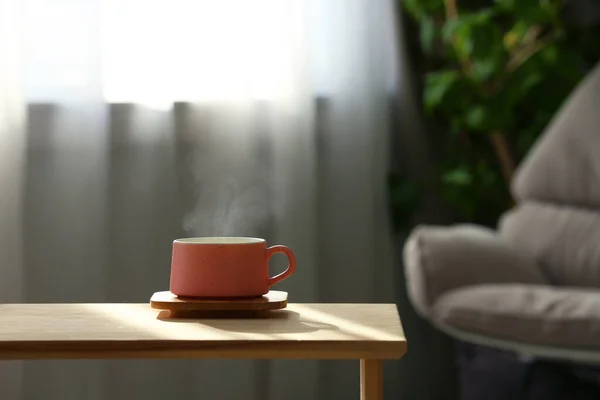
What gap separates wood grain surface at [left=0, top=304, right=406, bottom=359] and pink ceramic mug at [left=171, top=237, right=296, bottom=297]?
0.04m

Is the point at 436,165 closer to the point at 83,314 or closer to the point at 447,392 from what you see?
the point at 447,392

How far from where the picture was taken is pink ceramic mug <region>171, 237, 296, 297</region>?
0.96m

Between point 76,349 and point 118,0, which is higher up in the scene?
point 118,0

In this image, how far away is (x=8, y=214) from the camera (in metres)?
2.17

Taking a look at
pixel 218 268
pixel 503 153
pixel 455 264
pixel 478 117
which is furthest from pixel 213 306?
pixel 503 153

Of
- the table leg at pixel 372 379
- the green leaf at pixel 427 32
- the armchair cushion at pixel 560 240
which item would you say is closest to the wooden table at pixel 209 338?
the table leg at pixel 372 379

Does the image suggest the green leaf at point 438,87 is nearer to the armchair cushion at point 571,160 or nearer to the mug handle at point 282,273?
the armchair cushion at point 571,160

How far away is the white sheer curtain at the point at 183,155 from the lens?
2211 millimetres

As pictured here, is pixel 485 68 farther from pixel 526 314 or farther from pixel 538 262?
pixel 526 314

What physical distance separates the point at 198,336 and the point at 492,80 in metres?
1.68

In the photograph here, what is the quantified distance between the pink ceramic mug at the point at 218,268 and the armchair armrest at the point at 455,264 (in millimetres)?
751

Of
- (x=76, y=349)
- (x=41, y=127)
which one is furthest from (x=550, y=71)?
(x=76, y=349)

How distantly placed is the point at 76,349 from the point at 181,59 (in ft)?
5.04

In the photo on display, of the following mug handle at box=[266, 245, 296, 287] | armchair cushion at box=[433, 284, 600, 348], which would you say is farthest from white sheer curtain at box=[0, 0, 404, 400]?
mug handle at box=[266, 245, 296, 287]
